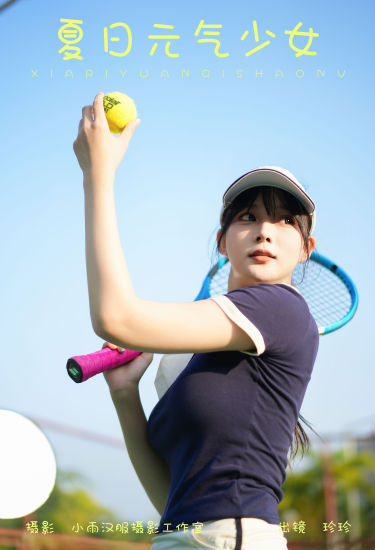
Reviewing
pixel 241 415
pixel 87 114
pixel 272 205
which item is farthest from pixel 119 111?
pixel 241 415

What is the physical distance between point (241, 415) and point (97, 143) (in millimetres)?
661

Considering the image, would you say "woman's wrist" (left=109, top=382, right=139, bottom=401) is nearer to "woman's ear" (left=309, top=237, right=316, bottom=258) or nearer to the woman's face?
the woman's face

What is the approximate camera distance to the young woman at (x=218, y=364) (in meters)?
1.44

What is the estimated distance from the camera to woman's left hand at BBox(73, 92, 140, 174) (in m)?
1.53

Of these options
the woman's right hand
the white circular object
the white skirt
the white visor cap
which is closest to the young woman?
the white skirt

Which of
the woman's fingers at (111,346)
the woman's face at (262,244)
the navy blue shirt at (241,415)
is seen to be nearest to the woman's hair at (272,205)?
the woman's face at (262,244)

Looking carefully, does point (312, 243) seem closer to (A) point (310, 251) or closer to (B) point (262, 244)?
(A) point (310, 251)

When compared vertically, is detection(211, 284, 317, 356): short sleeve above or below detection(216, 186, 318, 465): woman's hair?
below

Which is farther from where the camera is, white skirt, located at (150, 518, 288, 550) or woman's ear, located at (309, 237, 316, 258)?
woman's ear, located at (309, 237, 316, 258)

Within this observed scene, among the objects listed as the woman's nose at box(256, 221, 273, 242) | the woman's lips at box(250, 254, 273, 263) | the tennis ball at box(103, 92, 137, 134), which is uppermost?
the tennis ball at box(103, 92, 137, 134)

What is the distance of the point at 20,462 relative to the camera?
5.48m

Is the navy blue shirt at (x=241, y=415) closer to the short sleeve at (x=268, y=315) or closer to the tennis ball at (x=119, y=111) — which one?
the short sleeve at (x=268, y=315)

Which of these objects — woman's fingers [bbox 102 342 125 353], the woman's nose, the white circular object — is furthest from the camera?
the white circular object

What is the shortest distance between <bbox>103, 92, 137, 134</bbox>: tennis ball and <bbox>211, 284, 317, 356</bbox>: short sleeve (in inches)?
24.7
